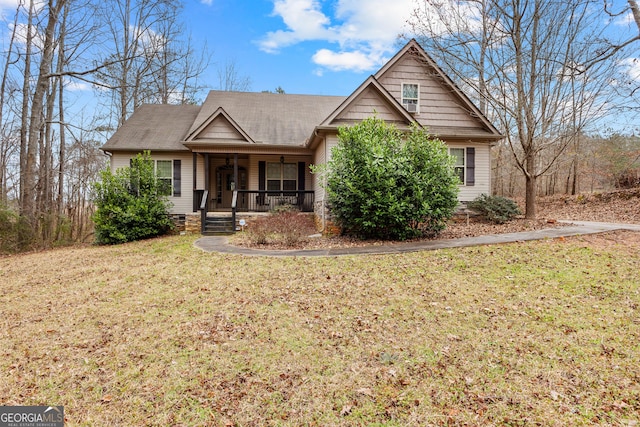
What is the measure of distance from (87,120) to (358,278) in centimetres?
1855

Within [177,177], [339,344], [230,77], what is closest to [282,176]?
[177,177]

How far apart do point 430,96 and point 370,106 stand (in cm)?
308

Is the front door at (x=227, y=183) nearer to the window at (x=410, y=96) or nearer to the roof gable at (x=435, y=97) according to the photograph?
the roof gable at (x=435, y=97)

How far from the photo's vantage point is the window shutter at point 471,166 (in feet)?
44.3

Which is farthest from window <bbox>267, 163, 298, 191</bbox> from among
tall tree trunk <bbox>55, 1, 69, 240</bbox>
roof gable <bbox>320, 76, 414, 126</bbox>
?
tall tree trunk <bbox>55, 1, 69, 240</bbox>

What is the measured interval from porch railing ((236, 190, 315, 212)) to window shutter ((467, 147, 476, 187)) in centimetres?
647

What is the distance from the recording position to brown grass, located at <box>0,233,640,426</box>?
2.73 metres

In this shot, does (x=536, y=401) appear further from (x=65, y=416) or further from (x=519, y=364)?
(x=65, y=416)

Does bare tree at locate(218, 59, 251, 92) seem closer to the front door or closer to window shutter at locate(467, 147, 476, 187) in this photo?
the front door

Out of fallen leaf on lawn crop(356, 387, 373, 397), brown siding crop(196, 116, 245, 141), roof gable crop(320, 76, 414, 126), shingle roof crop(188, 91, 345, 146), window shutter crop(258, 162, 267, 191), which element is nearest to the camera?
fallen leaf on lawn crop(356, 387, 373, 397)

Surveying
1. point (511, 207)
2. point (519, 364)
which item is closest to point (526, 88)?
point (511, 207)

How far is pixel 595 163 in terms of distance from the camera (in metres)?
20.1

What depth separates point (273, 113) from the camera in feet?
54.9

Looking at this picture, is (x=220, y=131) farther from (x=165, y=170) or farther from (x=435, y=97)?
(x=435, y=97)
